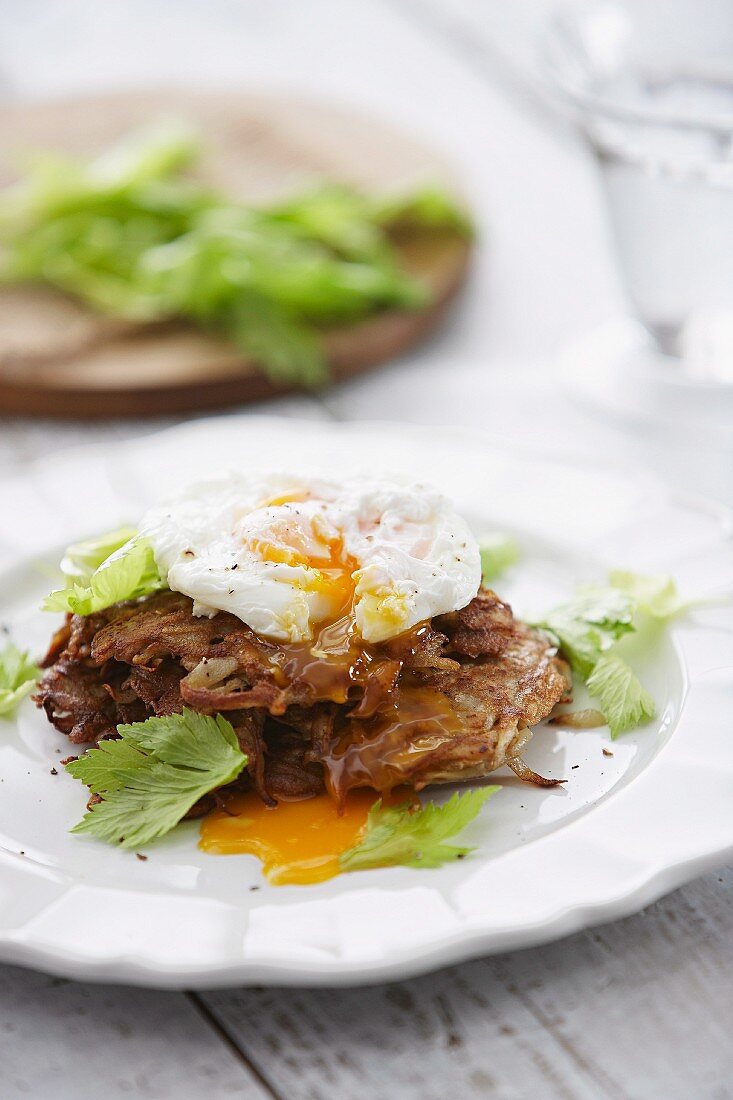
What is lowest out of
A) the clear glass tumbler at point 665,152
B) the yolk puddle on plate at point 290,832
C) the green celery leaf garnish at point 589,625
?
the yolk puddle on plate at point 290,832

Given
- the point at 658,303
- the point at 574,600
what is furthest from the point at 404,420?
the point at 574,600

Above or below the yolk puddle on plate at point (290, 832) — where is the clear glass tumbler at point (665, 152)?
above

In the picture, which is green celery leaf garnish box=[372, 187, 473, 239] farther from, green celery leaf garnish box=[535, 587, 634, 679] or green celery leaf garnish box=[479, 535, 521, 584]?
green celery leaf garnish box=[535, 587, 634, 679]

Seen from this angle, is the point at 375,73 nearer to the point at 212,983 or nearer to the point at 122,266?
the point at 122,266

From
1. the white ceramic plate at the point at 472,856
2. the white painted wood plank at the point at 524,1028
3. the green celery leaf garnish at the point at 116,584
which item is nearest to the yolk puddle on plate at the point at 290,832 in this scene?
the white ceramic plate at the point at 472,856

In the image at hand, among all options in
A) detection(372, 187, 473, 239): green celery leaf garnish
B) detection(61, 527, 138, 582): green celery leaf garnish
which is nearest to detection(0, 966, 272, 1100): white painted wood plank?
detection(61, 527, 138, 582): green celery leaf garnish

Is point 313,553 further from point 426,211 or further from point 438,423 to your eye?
point 426,211

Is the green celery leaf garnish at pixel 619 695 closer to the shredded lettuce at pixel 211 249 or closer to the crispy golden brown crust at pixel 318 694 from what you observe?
the crispy golden brown crust at pixel 318 694
